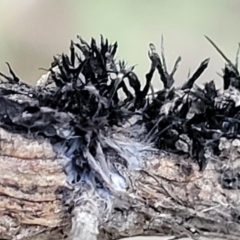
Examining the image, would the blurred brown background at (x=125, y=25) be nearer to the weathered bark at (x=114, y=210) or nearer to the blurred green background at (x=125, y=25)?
the blurred green background at (x=125, y=25)

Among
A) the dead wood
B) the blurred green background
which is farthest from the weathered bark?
the blurred green background

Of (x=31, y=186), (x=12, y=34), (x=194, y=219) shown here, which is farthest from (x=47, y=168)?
(x=12, y=34)

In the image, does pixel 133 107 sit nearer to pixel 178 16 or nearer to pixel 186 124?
pixel 186 124

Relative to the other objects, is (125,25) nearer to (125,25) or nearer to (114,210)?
(125,25)

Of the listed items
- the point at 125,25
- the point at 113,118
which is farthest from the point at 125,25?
the point at 113,118

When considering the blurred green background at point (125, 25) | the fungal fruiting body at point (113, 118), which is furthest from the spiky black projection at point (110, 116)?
the blurred green background at point (125, 25)

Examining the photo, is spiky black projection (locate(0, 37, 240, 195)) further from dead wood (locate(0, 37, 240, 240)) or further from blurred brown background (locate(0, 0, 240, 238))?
blurred brown background (locate(0, 0, 240, 238))
